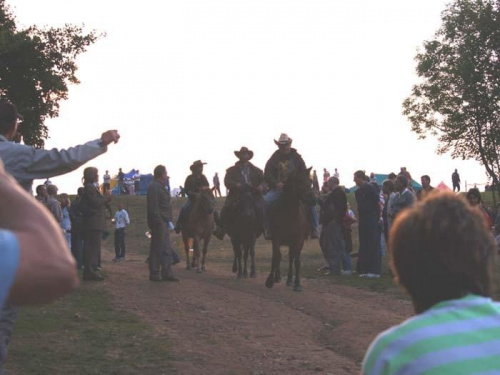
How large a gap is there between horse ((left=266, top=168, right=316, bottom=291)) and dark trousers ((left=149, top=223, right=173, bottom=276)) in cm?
239

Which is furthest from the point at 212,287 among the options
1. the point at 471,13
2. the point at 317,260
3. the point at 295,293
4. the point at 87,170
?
the point at 471,13

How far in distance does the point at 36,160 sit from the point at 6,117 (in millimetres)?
438

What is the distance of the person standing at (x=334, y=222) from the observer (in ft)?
67.5

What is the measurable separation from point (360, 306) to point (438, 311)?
11.8 meters

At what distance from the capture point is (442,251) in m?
2.35

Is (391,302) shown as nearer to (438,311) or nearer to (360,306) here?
(360,306)

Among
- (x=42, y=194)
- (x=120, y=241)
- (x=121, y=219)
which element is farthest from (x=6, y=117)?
(x=120, y=241)

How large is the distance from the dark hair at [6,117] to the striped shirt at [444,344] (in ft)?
15.1

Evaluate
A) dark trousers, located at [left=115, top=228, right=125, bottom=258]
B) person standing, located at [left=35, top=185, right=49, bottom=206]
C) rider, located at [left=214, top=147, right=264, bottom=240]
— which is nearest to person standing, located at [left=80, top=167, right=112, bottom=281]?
person standing, located at [left=35, top=185, right=49, bottom=206]

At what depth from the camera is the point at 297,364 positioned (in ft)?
30.2

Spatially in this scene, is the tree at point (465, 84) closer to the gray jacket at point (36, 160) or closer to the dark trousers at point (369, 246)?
the dark trousers at point (369, 246)

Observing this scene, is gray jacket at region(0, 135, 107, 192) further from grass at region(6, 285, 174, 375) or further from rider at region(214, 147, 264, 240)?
rider at region(214, 147, 264, 240)

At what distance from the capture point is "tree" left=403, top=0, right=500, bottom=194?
55.2 m

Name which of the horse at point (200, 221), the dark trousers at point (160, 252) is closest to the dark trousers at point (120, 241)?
the horse at point (200, 221)
